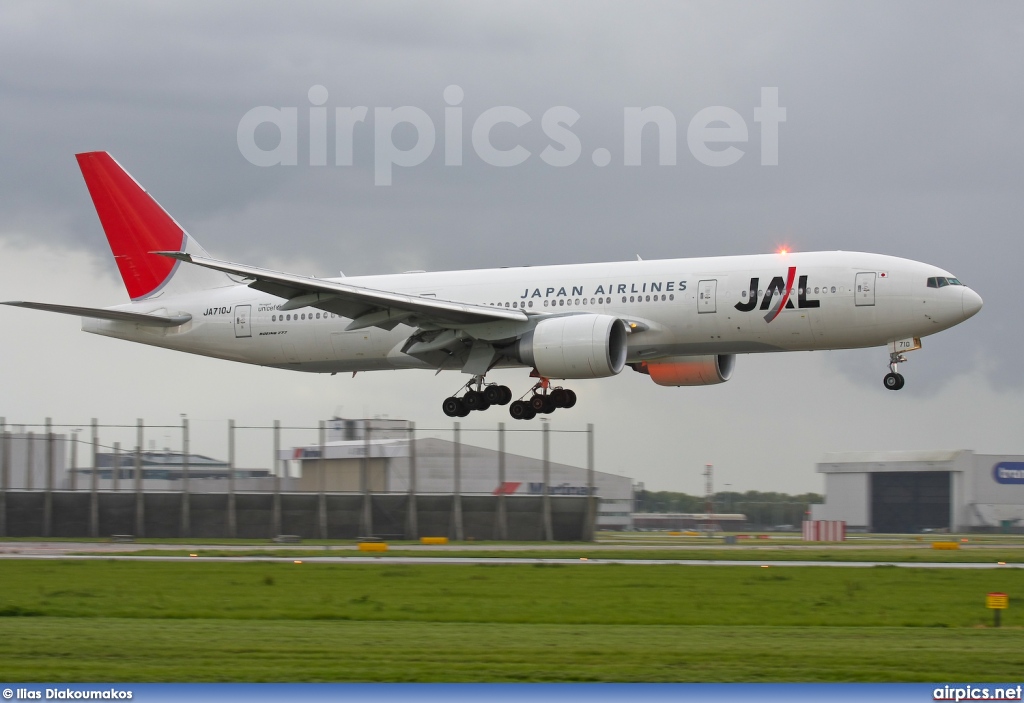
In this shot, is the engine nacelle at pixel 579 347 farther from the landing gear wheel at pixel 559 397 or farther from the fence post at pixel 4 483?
the fence post at pixel 4 483

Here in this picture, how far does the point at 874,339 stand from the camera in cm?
3844

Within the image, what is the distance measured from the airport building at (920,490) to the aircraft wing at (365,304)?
61.0 metres

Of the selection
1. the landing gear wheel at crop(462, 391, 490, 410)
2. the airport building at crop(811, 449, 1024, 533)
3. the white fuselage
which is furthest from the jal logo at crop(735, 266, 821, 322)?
the airport building at crop(811, 449, 1024, 533)

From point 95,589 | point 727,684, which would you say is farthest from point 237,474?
point 727,684

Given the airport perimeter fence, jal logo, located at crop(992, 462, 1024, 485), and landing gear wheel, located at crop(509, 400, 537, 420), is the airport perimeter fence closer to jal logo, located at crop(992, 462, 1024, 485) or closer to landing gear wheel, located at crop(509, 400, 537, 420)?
landing gear wheel, located at crop(509, 400, 537, 420)

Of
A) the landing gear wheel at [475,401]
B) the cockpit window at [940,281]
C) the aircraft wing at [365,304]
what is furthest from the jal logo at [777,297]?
the landing gear wheel at [475,401]

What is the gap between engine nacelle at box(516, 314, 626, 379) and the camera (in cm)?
3888

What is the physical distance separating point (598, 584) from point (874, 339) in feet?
43.1

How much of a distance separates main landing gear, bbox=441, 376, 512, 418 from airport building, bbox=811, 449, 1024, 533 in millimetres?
57353

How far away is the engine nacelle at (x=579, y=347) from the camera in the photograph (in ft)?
128

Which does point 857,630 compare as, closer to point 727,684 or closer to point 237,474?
point 727,684

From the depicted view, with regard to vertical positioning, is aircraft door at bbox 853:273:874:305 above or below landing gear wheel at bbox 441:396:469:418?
above

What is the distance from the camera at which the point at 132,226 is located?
50.2m

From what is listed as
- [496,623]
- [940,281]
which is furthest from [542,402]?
[496,623]
